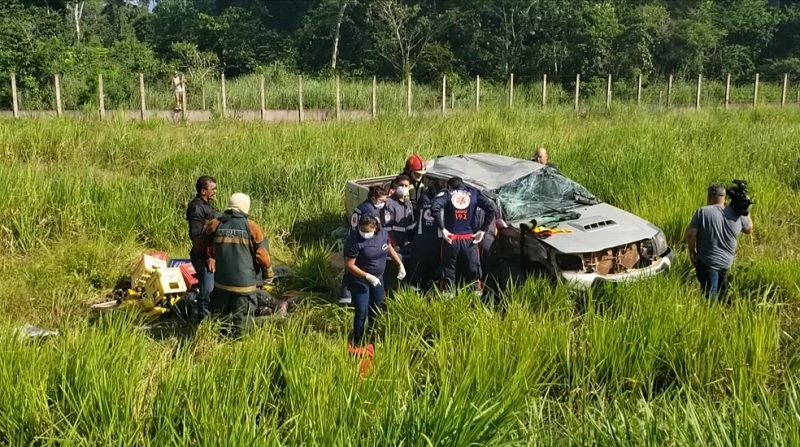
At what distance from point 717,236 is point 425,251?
2.84m

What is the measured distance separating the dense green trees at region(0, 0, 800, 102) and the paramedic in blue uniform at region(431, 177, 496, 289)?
2371cm

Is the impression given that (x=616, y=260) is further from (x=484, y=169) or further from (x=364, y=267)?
(x=364, y=267)

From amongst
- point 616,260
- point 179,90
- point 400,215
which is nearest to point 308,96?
point 179,90

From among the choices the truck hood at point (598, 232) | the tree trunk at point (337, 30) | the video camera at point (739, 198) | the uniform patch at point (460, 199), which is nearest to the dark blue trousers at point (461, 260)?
the uniform patch at point (460, 199)

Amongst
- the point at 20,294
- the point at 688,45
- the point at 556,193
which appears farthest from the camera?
the point at 688,45

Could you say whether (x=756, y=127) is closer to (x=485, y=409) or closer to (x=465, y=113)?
(x=465, y=113)

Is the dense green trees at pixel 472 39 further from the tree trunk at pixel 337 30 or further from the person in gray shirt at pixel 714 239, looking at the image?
the person in gray shirt at pixel 714 239

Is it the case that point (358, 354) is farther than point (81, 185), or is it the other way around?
point (81, 185)

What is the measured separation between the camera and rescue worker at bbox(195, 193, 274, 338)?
625 centimetres

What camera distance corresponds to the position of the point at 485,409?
4.07m

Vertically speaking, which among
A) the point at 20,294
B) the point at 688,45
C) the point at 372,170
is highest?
the point at 688,45

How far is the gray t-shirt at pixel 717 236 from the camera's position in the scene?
22.5 feet

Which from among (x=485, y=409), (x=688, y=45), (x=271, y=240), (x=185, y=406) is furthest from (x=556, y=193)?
(x=688, y=45)

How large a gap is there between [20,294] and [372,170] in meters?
6.52
